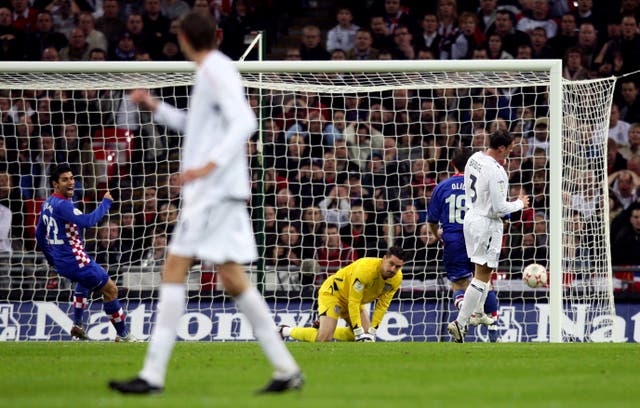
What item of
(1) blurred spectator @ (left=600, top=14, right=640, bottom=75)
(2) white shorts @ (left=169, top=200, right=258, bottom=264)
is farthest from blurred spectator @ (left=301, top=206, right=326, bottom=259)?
(2) white shorts @ (left=169, top=200, right=258, bottom=264)

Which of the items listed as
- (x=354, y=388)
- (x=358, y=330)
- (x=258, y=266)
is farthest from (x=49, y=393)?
(x=258, y=266)

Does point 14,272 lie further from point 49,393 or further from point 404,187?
point 49,393

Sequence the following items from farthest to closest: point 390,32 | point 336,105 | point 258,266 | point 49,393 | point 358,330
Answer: point 390,32 → point 336,105 → point 258,266 → point 358,330 → point 49,393

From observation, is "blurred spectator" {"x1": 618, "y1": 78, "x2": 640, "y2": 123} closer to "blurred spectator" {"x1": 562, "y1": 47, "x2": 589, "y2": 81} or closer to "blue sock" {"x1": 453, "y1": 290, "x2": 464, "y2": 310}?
"blurred spectator" {"x1": 562, "y1": 47, "x2": 589, "y2": 81}

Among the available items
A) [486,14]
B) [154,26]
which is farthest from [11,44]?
A: [486,14]

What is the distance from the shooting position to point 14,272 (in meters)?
16.0

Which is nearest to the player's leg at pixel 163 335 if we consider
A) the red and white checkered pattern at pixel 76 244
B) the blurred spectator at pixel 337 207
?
the red and white checkered pattern at pixel 76 244

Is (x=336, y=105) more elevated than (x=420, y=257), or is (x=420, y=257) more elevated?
(x=336, y=105)

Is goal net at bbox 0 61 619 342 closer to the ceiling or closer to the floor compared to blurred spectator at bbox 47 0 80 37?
closer to the floor

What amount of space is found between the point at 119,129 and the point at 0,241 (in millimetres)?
2161

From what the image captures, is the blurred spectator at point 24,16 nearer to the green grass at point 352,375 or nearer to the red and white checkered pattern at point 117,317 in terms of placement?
the red and white checkered pattern at point 117,317

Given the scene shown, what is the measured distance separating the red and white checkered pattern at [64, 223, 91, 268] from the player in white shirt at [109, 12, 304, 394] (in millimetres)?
6973

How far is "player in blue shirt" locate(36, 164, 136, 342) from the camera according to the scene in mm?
13141

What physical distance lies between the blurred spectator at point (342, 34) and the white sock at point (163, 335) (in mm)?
12800
